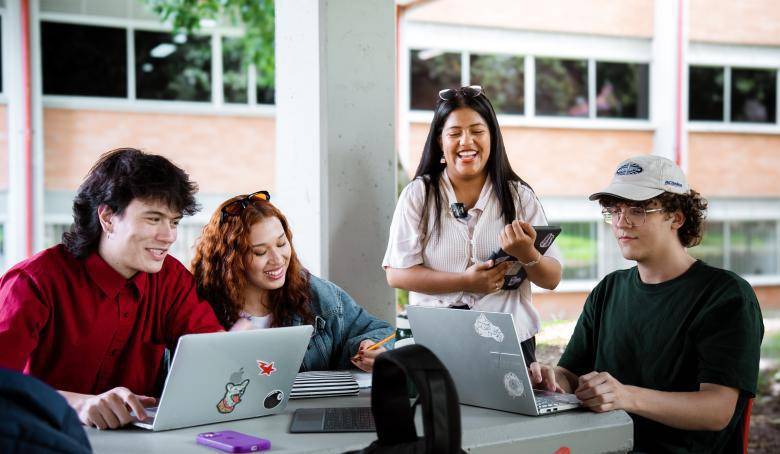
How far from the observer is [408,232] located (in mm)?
3117

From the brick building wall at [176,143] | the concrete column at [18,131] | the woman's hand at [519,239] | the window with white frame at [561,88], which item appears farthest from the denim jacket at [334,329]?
the window with white frame at [561,88]

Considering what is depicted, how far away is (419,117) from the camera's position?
34.8ft

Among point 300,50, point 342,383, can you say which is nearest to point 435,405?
point 342,383

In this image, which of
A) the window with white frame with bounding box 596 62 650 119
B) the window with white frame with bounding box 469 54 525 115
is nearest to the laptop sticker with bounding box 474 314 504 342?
the window with white frame with bounding box 469 54 525 115

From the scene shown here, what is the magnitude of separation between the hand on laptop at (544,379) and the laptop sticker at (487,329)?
38 centimetres

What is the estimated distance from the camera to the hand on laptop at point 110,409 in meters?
1.97

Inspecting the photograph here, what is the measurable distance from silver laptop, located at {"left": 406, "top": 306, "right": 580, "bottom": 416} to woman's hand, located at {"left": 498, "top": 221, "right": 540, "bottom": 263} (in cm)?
63

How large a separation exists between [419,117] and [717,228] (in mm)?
4383

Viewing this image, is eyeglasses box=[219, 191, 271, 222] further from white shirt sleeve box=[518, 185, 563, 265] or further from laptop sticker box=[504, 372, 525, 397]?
laptop sticker box=[504, 372, 525, 397]

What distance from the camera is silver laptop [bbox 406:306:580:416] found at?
2.02 metres

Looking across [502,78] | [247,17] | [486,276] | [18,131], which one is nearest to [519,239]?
[486,276]

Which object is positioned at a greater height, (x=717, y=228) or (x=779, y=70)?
(x=779, y=70)

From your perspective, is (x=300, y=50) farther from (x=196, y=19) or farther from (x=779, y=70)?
(x=779, y=70)

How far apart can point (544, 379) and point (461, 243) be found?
2.64 ft
